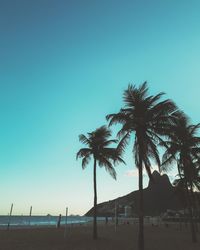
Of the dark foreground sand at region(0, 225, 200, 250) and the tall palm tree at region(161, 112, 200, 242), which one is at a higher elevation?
the tall palm tree at region(161, 112, 200, 242)

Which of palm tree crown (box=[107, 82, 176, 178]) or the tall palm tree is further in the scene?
the tall palm tree

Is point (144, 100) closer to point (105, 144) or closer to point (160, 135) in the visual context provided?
point (160, 135)

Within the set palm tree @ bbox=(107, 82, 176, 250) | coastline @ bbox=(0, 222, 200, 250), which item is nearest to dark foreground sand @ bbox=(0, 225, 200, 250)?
coastline @ bbox=(0, 222, 200, 250)

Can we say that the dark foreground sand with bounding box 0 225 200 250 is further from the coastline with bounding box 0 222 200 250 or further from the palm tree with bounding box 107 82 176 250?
the palm tree with bounding box 107 82 176 250

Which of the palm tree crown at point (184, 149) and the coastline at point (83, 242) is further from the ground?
the palm tree crown at point (184, 149)

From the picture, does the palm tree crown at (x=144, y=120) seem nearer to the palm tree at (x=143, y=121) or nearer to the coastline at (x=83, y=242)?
the palm tree at (x=143, y=121)

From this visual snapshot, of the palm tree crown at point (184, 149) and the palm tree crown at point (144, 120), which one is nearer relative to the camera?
the palm tree crown at point (144, 120)

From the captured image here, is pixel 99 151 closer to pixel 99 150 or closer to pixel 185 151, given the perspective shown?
pixel 99 150

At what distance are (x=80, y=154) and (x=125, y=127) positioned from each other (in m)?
6.79

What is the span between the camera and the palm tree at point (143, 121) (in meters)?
16.3

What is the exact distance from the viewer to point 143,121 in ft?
53.2

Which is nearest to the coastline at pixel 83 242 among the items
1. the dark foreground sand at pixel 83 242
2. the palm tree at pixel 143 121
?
the dark foreground sand at pixel 83 242

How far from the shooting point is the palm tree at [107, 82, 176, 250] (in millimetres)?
16297

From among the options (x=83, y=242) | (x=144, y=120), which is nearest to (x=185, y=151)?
(x=144, y=120)
